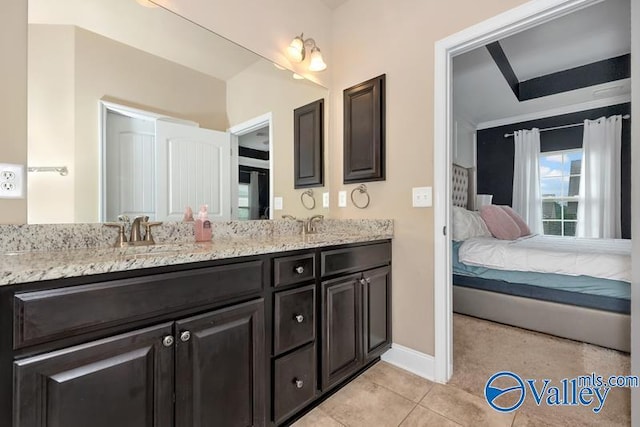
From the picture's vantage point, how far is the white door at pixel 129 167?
130cm

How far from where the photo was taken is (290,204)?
210cm

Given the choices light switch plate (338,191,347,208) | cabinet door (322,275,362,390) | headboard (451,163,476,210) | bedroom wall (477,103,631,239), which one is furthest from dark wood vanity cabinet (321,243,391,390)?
bedroom wall (477,103,631,239)

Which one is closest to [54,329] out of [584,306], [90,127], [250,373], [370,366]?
[250,373]

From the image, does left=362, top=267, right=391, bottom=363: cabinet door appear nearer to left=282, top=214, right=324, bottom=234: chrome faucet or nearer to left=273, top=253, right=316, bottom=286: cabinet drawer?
left=273, top=253, right=316, bottom=286: cabinet drawer

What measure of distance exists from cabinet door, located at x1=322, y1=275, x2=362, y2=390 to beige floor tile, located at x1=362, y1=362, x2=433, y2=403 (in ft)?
0.75

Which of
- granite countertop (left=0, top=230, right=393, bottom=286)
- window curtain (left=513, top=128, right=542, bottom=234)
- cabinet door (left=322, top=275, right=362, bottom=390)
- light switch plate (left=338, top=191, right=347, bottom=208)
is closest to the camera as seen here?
granite countertop (left=0, top=230, right=393, bottom=286)

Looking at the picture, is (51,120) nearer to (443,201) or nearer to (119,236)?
(119,236)

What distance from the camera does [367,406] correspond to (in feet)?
4.95

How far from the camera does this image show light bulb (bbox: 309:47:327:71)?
7.04 feet

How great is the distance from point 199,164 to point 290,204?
27.8 inches

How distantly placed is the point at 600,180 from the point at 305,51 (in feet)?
14.8

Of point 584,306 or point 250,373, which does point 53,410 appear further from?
point 584,306

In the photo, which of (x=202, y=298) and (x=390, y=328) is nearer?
(x=202, y=298)

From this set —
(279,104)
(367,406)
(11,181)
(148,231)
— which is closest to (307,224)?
(279,104)
